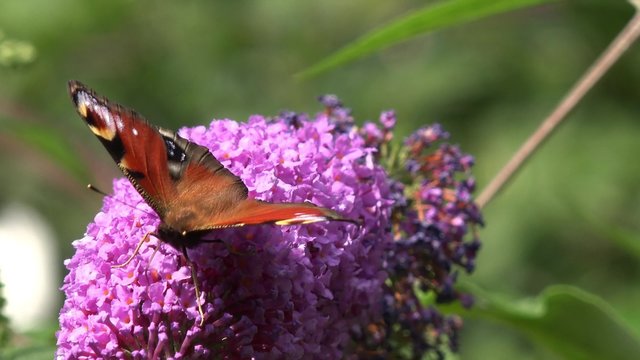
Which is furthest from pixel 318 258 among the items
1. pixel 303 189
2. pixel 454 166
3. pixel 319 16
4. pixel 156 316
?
pixel 319 16

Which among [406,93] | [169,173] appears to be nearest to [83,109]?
[169,173]

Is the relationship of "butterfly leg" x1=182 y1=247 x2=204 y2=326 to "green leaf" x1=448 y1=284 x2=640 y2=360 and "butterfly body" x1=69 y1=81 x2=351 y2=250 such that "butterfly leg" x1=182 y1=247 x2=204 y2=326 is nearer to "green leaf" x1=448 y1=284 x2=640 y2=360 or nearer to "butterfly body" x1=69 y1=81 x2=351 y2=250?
"butterfly body" x1=69 y1=81 x2=351 y2=250

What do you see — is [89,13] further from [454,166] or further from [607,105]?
[454,166]

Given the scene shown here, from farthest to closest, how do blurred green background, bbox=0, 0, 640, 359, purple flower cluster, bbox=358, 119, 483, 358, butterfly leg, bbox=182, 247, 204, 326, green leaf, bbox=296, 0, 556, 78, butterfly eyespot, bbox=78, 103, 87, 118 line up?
blurred green background, bbox=0, 0, 640, 359, green leaf, bbox=296, 0, 556, 78, purple flower cluster, bbox=358, 119, 483, 358, butterfly eyespot, bbox=78, 103, 87, 118, butterfly leg, bbox=182, 247, 204, 326

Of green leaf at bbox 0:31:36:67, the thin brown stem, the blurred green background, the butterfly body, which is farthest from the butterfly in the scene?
the blurred green background

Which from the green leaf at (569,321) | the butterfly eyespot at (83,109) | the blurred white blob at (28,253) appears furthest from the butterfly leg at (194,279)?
the blurred white blob at (28,253)

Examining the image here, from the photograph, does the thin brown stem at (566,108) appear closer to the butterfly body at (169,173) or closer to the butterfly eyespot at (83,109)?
the butterfly body at (169,173)

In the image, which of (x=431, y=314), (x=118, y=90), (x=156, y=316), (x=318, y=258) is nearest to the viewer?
(x=156, y=316)
